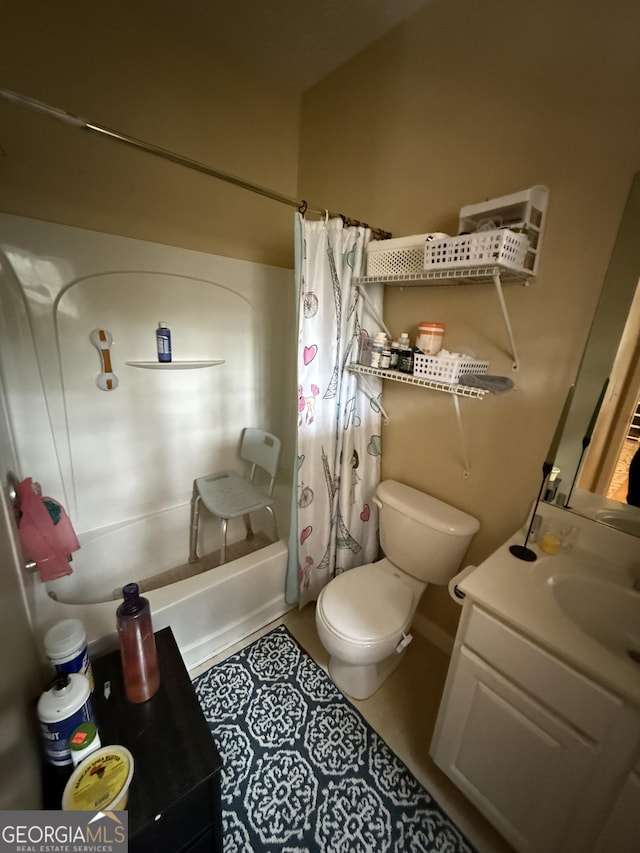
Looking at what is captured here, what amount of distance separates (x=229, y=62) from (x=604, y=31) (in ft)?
5.16

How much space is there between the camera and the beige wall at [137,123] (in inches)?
51.0

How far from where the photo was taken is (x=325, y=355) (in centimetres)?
A: 147

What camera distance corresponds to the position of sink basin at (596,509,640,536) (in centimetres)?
105

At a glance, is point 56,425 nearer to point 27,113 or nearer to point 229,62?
point 27,113

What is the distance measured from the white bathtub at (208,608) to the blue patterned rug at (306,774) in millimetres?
141

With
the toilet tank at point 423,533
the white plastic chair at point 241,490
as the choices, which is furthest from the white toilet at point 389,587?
the white plastic chair at point 241,490

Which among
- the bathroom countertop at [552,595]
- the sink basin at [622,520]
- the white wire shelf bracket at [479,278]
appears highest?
the white wire shelf bracket at [479,278]

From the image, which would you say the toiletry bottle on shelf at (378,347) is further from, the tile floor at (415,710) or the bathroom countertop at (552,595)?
the tile floor at (415,710)

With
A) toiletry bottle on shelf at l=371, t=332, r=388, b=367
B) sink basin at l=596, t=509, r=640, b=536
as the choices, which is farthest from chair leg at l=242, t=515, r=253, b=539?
sink basin at l=596, t=509, r=640, b=536

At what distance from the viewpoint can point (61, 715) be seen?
759mm

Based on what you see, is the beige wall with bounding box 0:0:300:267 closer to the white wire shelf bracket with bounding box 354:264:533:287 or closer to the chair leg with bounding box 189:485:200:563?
the white wire shelf bracket with bounding box 354:264:533:287

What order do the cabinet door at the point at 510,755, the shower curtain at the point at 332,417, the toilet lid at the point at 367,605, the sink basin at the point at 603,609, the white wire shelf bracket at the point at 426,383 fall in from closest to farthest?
the cabinet door at the point at 510,755
the sink basin at the point at 603,609
the white wire shelf bracket at the point at 426,383
the toilet lid at the point at 367,605
the shower curtain at the point at 332,417

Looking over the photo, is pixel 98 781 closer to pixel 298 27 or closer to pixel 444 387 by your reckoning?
pixel 444 387

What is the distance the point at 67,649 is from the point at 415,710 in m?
1.30
